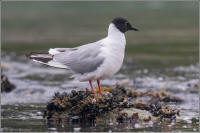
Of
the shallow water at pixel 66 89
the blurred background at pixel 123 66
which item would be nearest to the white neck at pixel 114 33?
the shallow water at pixel 66 89

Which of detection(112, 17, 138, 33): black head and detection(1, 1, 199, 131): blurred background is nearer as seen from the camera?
detection(112, 17, 138, 33): black head

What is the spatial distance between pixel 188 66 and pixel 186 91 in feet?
13.4

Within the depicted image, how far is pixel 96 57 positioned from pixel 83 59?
0.30m

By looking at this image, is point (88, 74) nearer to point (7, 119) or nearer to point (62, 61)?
point (62, 61)

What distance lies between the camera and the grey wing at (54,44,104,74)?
8.79 m

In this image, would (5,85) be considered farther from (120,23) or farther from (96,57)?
(120,23)

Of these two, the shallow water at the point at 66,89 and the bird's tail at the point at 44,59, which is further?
the bird's tail at the point at 44,59

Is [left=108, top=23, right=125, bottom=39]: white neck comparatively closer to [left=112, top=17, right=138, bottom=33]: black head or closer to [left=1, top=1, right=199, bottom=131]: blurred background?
[left=112, top=17, right=138, bottom=33]: black head

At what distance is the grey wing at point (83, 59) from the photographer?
8.79m

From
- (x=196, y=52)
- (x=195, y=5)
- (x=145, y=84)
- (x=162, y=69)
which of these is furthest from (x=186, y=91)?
(x=195, y=5)

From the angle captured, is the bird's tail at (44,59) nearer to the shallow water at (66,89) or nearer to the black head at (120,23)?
the shallow water at (66,89)

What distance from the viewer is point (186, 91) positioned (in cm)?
1238

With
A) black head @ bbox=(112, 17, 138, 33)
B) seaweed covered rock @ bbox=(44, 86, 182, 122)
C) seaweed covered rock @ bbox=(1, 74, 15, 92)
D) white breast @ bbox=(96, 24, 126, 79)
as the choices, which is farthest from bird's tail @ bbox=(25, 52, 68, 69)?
seaweed covered rock @ bbox=(1, 74, 15, 92)

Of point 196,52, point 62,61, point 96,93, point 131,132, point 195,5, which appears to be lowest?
point 131,132
